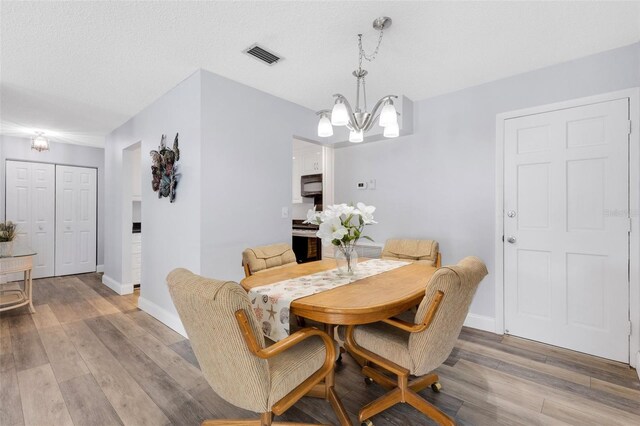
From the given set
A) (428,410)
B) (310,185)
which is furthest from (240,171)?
(428,410)

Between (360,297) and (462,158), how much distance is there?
2253mm

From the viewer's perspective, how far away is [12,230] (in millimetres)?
3904

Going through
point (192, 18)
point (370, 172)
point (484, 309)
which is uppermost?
point (192, 18)

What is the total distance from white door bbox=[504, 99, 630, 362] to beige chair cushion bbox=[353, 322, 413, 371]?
5.93 feet

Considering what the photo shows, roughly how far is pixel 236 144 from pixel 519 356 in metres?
3.14

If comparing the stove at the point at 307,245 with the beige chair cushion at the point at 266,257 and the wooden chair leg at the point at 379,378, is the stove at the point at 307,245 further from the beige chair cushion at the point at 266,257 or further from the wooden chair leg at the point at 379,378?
the wooden chair leg at the point at 379,378

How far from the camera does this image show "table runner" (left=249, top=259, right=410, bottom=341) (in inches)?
59.9

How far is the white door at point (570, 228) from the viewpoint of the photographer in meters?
2.36

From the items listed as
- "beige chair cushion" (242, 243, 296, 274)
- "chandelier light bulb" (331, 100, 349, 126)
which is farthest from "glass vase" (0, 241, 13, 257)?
"chandelier light bulb" (331, 100, 349, 126)

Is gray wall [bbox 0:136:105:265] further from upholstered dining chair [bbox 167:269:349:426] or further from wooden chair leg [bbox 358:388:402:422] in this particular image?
wooden chair leg [bbox 358:388:402:422]

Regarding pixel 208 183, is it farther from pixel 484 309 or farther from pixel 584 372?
pixel 584 372

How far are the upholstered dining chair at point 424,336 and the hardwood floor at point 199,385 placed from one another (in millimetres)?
151

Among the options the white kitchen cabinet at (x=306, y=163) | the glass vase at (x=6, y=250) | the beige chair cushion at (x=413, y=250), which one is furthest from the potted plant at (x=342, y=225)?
the glass vase at (x=6, y=250)

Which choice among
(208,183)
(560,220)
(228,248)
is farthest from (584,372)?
(208,183)
